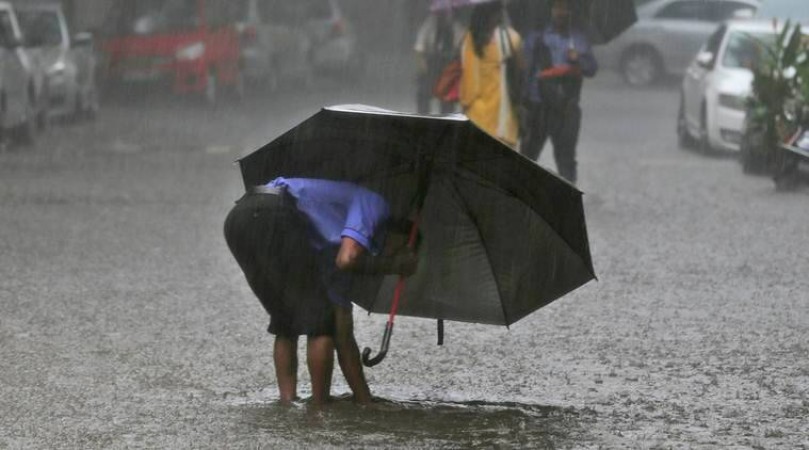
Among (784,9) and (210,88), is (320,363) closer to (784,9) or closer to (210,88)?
(784,9)

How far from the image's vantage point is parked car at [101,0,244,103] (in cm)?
2841

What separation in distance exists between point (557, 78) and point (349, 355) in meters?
7.99

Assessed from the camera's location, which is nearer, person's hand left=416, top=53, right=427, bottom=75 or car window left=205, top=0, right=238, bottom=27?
person's hand left=416, top=53, right=427, bottom=75

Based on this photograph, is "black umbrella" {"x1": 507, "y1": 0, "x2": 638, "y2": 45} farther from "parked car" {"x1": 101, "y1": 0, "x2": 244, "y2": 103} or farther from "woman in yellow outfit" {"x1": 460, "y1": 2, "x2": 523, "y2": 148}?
"parked car" {"x1": 101, "y1": 0, "x2": 244, "y2": 103}

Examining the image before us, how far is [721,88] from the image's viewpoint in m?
20.4

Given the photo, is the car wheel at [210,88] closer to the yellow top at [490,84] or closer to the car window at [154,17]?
the car window at [154,17]

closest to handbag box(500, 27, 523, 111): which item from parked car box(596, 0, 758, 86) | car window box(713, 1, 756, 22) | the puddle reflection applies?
the puddle reflection

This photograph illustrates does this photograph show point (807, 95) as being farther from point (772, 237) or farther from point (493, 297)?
point (493, 297)

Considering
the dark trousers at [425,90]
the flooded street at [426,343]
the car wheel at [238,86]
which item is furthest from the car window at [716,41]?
the car wheel at [238,86]

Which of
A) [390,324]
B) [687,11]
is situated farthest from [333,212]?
[687,11]

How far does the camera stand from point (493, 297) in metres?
7.16

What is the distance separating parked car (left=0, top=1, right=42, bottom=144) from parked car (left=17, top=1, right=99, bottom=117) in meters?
1.00

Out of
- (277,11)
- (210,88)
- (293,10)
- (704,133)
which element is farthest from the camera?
(293,10)

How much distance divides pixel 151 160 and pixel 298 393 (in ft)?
41.6
